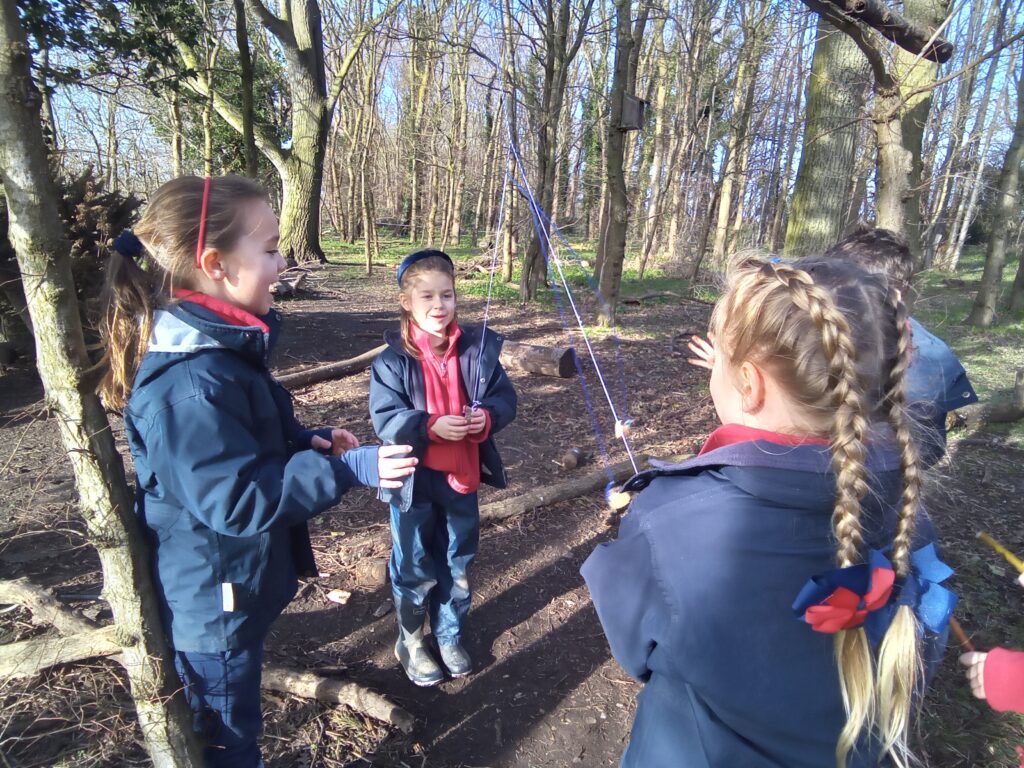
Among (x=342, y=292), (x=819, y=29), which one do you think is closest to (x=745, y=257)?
(x=819, y=29)

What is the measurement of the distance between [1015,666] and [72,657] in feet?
9.23

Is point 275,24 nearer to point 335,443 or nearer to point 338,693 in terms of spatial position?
point 335,443

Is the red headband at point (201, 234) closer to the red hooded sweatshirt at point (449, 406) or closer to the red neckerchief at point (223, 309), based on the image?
the red neckerchief at point (223, 309)

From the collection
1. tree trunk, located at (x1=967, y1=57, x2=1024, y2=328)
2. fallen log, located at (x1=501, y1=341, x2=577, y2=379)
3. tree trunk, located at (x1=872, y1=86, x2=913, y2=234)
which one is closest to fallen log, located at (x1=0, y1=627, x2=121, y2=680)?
tree trunk, located at (x1=872, y1=86, x2=913, y2=234)

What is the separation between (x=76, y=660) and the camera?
7.15 feet

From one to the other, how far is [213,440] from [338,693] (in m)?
1.47

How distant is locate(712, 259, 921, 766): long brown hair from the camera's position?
1.06 meters

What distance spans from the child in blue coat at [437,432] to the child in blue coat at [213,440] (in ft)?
2.20

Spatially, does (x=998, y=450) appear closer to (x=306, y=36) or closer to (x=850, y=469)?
(x=850, y=469)

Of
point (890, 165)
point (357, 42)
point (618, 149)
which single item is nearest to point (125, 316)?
point (890, 165)

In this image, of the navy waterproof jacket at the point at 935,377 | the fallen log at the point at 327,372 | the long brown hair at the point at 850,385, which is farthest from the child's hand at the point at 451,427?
the fallen log at the point at 327,372

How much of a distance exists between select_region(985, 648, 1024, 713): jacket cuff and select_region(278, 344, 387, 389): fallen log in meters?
5.42

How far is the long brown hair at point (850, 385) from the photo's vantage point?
106 cm

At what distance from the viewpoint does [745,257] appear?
1.43 m
